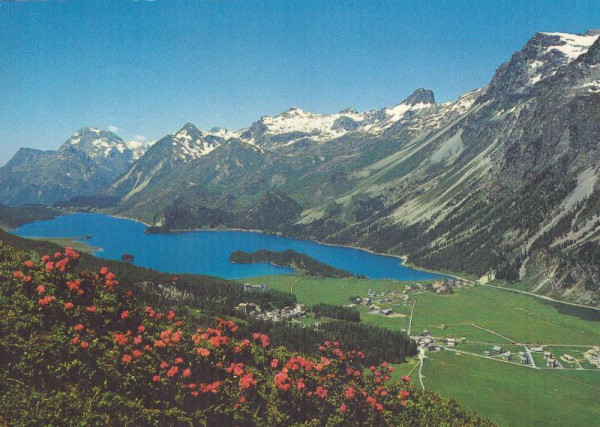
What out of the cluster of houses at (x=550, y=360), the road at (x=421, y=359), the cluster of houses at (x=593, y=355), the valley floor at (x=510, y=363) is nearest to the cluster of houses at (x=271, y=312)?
the valley floor at (x=510, y=363)

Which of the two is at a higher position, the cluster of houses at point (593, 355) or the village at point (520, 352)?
the cluster of houses at point (593, 355)

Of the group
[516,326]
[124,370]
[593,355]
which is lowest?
[593,355]

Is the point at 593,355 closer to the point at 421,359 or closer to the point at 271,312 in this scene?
the point at 421,359

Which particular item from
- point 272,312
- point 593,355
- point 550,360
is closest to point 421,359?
point 550,360

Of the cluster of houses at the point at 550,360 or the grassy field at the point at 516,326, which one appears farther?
the grassy field at the point at 516,326

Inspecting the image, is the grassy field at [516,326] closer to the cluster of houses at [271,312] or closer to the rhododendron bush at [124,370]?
the cluster of houses at [271,312]

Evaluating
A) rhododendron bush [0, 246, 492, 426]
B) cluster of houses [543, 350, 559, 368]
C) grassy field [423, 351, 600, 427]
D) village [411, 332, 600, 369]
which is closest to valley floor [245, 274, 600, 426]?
grassy field [423, 351, 600, 427]
